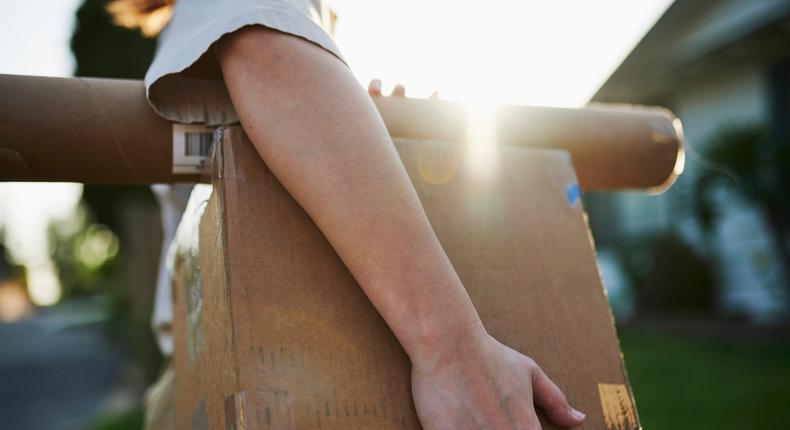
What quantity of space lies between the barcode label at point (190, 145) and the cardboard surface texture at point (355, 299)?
79mm

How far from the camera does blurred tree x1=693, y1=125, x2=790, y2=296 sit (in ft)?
19.6

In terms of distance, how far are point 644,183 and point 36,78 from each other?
3.58ft

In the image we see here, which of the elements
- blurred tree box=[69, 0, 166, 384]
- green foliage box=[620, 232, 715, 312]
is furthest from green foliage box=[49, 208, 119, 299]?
green foliage box=[620, 232, 715, 312]

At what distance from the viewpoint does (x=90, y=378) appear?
10.0 m

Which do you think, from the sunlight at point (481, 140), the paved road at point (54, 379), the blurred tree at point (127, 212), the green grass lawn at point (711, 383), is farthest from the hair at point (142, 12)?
the paved road at point (54, 379)

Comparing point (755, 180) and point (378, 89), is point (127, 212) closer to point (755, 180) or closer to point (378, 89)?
point (755, 180)

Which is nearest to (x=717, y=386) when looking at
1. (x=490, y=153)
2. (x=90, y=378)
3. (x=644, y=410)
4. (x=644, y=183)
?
(x=644, y=410)

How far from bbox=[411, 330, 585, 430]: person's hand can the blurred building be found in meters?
6.50

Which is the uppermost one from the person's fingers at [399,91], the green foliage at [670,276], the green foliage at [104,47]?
the green foliage at [104,47]

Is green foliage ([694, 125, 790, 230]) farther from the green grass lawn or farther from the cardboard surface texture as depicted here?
the cardboard surface texture

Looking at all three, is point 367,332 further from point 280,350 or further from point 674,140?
point 674,140

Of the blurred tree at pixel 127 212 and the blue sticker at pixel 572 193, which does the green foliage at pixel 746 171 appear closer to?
the blue sticker at pixel 572 193

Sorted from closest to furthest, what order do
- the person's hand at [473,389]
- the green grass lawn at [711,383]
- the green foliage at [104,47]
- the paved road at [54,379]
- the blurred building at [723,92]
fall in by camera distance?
the person's hand at [473,389]
the green grass lawn at [711,383]
the blurred building at [723,92]
the paved road at [54,379]
the green foliage at [104,47]

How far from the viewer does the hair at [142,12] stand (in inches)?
52.7
